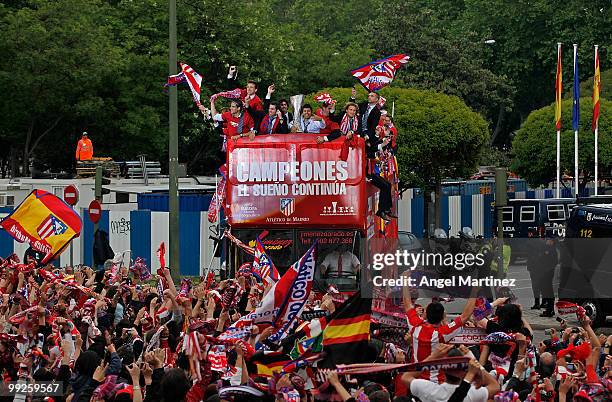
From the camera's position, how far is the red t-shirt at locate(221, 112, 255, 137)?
22859 mm

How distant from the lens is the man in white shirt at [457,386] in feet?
31.8

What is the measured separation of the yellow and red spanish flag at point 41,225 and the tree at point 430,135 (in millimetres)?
21925

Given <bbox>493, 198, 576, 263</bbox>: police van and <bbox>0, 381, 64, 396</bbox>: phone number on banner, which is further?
<bbox>493, 198, 576, 263</bbox>: police van

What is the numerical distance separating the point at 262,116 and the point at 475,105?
40.1m

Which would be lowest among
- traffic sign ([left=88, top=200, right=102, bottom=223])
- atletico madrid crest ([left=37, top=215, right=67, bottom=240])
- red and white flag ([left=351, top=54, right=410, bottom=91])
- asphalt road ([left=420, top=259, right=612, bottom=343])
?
asphalt road ([left=420, top=259, right=612, bottom=343])

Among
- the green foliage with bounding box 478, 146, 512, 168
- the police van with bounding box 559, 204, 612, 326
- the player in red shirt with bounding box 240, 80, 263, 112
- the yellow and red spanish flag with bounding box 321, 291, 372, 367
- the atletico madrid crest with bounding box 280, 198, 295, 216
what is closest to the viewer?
the yellow and red spanish flag with bounding box 321, 291, 372, 367

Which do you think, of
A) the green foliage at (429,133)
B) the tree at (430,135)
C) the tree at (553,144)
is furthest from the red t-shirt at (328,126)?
the tree at (553,144)

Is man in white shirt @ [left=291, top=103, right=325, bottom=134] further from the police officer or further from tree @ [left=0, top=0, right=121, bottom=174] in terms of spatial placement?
tree @ [left=0, top=0, right=121, bottom=174]

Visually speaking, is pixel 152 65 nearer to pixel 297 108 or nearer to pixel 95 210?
pixel 95 210

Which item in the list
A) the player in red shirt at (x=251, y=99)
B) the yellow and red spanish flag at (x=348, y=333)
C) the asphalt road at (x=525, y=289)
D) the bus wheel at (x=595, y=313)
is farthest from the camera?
the player in red shirt at (x=251, y=99)

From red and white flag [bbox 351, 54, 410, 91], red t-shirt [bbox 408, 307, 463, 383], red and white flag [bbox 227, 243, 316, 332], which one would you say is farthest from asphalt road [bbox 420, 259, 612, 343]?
red t-shirt [bbox 408, 307, 463, 383]

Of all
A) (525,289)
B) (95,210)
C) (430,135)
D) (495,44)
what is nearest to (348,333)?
(95,210)

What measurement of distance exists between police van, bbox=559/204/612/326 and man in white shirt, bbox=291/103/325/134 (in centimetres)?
384

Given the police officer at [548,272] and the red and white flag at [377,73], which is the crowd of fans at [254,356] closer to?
the police officer at [548,272]
